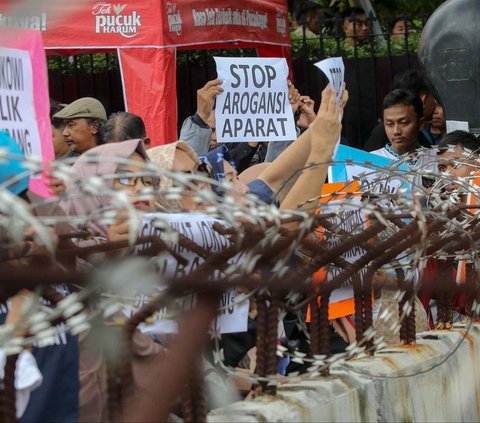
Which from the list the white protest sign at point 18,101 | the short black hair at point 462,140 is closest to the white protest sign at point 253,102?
the short black hair at point 462,140

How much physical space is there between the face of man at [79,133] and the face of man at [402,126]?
8.14 feet

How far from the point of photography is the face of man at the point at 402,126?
398 inches

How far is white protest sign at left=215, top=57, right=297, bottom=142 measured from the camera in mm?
8297

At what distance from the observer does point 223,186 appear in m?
3.10

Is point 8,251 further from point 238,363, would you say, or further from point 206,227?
point 238,363

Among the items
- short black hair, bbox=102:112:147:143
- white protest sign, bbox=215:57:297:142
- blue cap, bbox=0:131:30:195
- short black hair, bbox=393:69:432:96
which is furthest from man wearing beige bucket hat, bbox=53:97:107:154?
blue cap, bbox=0:131:30:195

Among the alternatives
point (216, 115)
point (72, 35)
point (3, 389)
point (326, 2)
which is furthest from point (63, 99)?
point (3, 389)

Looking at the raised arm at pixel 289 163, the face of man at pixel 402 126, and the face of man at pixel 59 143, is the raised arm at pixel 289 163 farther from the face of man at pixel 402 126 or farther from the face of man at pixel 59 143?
the face of man at pixel 402 126

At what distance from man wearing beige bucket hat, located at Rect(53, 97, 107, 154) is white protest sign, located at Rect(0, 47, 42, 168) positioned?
3717mm

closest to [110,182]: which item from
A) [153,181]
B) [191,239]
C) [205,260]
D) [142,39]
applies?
[153,181]

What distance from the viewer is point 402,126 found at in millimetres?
10219

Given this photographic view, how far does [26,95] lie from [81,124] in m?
3.88

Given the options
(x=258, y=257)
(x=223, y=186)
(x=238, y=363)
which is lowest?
(x=238, y=363)

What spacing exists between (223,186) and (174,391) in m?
0.52
